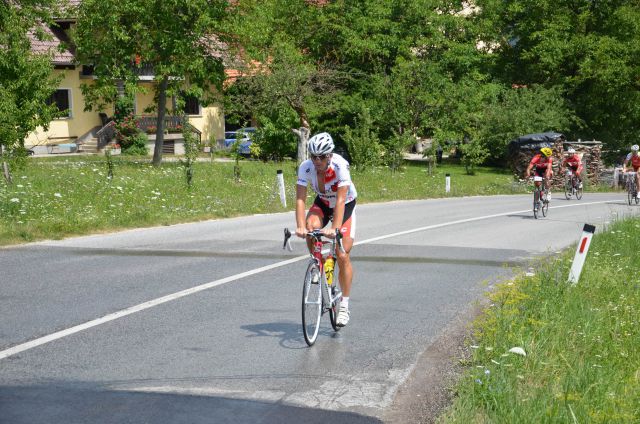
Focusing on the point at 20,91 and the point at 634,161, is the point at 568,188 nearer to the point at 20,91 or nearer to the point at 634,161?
the point at 634,161

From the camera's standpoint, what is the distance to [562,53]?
48.8 meters

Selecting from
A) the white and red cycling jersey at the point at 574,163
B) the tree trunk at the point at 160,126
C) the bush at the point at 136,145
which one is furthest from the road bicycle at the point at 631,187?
the bush at the point at 136,145

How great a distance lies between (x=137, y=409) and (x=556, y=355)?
132 inches

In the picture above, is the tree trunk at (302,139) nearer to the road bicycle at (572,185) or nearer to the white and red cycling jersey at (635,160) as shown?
the road bicycle at (572,185)

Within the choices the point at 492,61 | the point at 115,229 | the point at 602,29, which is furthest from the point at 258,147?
the point at 115,229

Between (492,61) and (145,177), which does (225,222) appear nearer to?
(145,177)

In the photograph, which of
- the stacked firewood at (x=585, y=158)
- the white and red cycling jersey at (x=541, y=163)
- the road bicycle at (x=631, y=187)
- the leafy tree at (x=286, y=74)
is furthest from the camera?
the leafy tree at (x=286, y=74)

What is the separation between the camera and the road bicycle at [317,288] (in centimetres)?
779

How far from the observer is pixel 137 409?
233 inches

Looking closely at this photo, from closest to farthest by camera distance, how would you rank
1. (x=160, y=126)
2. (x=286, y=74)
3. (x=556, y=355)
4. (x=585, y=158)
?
(x=556, y=355) → (x=160, y=126) → (x=585, y=158) → (x=286, y=74)

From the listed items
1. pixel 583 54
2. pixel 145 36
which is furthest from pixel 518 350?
pixel 583 54

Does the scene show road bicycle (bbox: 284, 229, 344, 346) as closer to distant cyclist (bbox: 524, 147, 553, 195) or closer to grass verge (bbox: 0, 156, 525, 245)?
grass verge (bbox: 0, 156, 525, 245)

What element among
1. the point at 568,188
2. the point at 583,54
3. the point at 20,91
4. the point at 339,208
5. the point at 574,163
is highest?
the point at 583,54

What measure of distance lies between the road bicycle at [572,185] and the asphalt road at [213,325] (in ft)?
Result: 46.7
